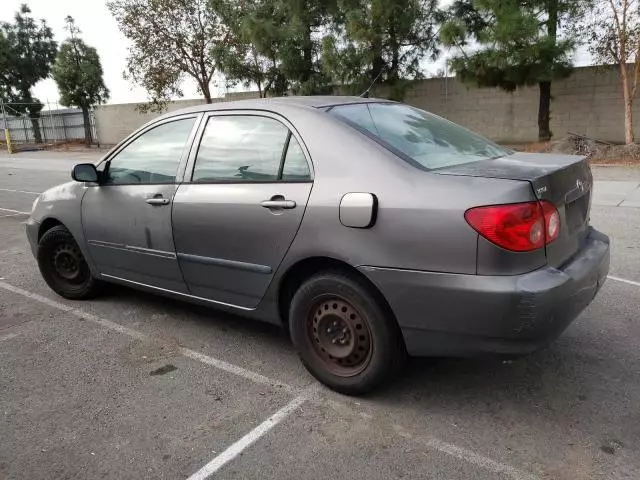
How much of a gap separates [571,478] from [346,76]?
54.3ft

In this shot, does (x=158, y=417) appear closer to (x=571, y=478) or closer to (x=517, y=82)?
(x=571, y=478)

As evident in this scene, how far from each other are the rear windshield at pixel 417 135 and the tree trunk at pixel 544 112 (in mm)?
15052

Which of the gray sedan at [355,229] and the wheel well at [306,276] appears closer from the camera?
Answer: the gray sedan at [355,229]

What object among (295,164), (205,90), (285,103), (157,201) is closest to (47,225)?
(157,201)

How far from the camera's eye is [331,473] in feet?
8.04

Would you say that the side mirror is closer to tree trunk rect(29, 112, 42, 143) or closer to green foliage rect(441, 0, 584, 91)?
green foliage rect(441, 0, 584, 91)

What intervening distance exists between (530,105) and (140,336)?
17399mm

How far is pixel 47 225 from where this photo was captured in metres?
4.84

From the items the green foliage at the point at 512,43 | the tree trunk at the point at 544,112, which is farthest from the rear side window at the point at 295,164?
the tree trunk at the point at 544,112

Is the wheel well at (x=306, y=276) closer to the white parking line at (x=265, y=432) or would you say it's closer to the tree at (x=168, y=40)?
the white parking line at (x=265, y=432)

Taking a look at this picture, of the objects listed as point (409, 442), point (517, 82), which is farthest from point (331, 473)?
point (517, 82)

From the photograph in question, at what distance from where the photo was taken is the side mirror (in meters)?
4.13

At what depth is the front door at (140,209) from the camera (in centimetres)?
377

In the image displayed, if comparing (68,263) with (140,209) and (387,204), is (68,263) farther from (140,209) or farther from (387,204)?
(387,204)
